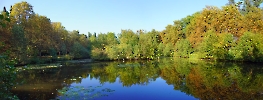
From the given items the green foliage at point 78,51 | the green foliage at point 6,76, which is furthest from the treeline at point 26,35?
the green foliage at point 6,76

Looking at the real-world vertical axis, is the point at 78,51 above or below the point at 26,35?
below

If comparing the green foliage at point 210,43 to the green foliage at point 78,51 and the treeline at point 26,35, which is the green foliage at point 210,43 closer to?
the green foliage at point 78,51

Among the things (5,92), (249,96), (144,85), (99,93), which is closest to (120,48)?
(144,85)

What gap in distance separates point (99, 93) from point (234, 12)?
141ft

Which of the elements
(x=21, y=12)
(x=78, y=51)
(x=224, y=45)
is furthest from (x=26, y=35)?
(x=224, y=45)

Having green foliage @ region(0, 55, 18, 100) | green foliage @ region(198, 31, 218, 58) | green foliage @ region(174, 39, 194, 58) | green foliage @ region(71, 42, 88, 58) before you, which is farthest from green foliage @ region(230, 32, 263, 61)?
green foliage @ region(71, 42, 88, 58)

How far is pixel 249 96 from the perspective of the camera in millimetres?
13281

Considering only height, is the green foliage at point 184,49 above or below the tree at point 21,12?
below

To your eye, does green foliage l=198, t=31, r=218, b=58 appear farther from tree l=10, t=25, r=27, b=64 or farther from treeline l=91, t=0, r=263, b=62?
tree l=10, t=25, r=27, b=64

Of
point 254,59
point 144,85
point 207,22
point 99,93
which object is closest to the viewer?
point 99,93

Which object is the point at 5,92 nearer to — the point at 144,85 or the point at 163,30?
the point at 144,85

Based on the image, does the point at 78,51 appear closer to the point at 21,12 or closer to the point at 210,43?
the point at 21,12

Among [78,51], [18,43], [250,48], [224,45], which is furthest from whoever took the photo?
[78,51]

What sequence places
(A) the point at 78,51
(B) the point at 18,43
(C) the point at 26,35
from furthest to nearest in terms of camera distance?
(A) the point at 78,51 < (C) the point at 26,35 < (B) the point at 18,43
